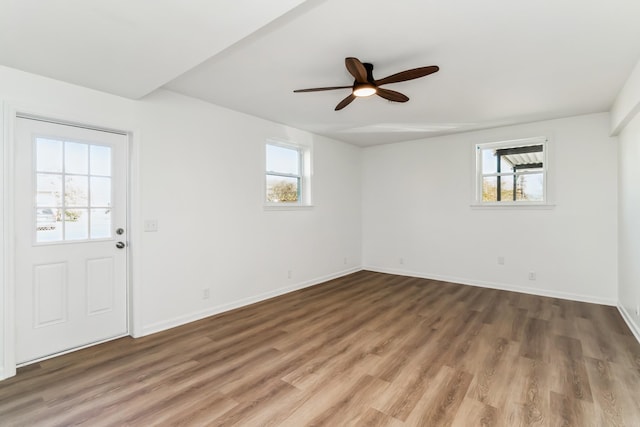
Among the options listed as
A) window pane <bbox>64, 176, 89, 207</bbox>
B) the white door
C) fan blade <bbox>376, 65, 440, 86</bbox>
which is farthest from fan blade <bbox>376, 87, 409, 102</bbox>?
window pane <bbox>64, 176, 89, 207</bbox>

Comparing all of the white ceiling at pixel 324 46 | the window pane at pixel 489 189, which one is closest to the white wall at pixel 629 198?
the white ceiling at pixel 324 46

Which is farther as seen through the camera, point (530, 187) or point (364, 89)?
point (530, 187)

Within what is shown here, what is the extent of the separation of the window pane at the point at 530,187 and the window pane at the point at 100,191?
17.9 feet

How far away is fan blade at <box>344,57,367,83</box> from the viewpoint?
7.24 feet

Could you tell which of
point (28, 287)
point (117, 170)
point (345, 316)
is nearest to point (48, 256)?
point (28, 287)

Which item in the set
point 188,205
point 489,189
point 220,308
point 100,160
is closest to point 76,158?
point 100,160

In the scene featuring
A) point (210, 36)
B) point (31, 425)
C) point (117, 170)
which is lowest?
point (31, 425)

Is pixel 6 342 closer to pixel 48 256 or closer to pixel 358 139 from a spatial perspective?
pixel 48 256

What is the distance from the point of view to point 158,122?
322 centimetres

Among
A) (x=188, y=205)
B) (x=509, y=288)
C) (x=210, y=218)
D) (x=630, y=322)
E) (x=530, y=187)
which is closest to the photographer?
(x=630, y=322)

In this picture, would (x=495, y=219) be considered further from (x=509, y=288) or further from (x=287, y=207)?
(x=287, y=207)

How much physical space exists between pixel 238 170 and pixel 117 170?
1359 mm

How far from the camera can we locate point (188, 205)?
3479 millimetres

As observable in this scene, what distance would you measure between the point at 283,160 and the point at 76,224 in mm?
2798
